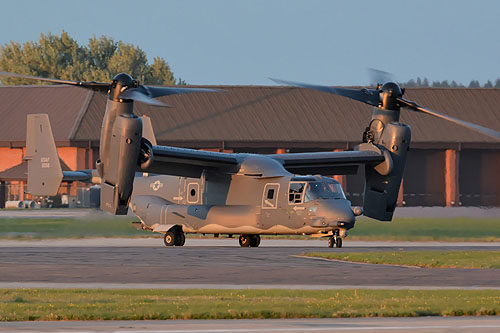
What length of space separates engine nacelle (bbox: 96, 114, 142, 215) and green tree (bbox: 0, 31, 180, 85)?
296ft

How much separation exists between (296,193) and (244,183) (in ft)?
7.94

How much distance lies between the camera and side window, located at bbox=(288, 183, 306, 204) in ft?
125

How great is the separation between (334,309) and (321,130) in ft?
220

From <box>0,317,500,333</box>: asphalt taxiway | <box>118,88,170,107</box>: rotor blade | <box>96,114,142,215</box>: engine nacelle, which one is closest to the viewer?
<box>0,317,500,333</box>: asphalt taxiway

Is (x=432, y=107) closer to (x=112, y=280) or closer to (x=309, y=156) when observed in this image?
(x=309, y=156)

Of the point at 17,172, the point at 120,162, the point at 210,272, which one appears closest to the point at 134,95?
the point at 120,162

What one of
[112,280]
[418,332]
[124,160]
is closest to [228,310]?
[418,332]

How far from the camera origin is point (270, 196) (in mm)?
38906

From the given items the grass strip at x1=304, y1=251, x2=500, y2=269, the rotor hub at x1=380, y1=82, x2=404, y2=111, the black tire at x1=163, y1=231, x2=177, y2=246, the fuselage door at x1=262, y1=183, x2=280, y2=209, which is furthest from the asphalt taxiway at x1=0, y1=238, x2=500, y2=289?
the rotor hub at x1=380, y1=82, x2=404, y2=111

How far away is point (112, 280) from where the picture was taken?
80.7ft

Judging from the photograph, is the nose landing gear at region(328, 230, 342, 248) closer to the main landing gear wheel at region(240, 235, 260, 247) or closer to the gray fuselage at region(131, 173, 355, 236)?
the gray fuselage at region(131, 173, 355, 236)

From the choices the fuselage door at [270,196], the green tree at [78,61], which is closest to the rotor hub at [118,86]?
the fuselage door at [270,196]

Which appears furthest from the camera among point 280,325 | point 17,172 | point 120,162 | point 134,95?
point 17,172

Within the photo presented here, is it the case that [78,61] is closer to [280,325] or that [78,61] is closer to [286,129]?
[286,129]
